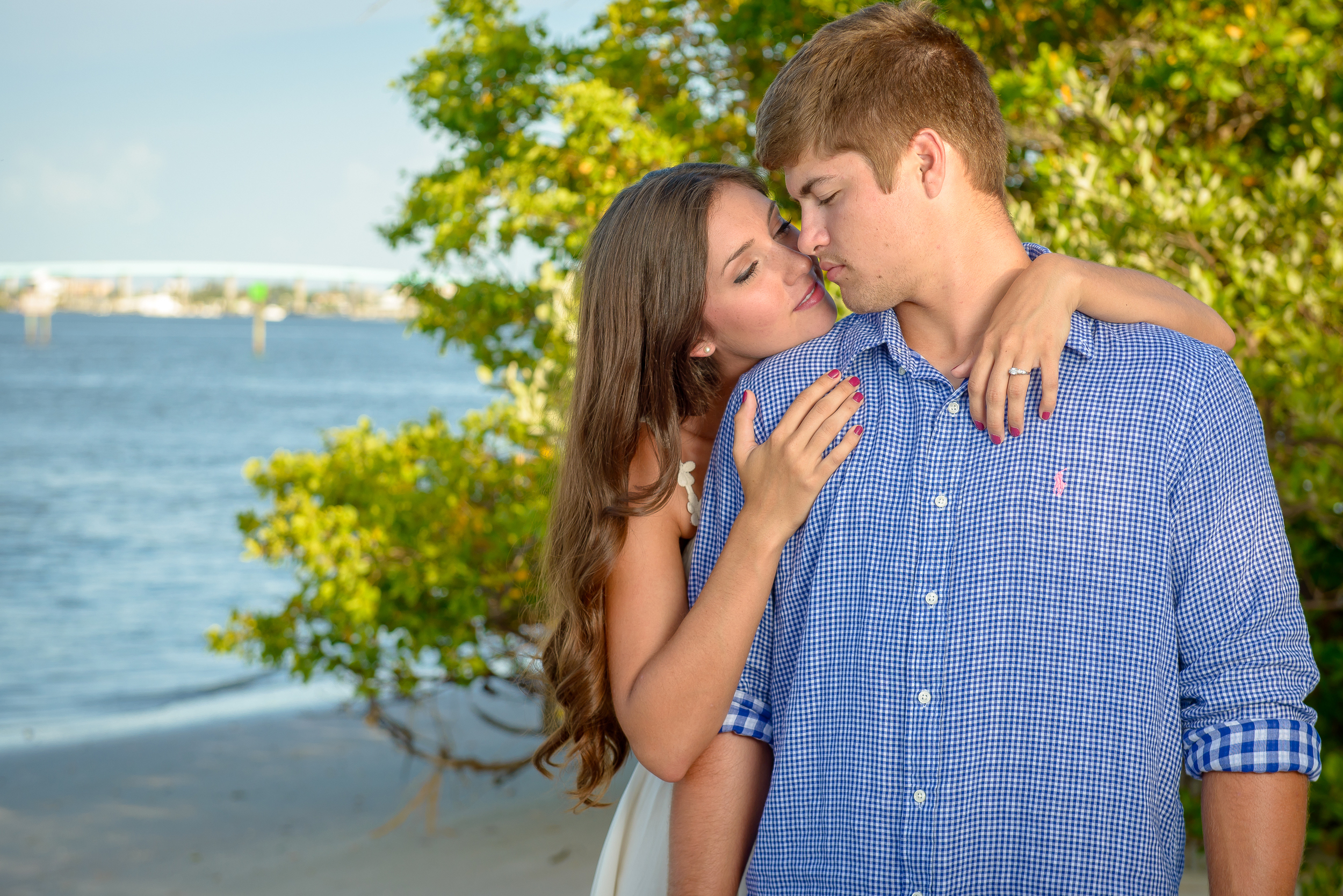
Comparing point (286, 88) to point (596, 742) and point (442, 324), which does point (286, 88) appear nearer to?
point (442, 324)

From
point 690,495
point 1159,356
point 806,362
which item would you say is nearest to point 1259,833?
point 1159,356

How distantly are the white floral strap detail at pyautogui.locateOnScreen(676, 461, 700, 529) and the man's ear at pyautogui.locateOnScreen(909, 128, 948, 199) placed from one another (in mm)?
812

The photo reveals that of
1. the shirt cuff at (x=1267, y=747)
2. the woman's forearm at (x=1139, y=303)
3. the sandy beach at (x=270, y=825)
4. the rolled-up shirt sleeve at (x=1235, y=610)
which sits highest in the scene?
the woman's forearm at (x=1139, y=303)

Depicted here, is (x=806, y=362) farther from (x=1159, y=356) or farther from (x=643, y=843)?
(x=643, y=843)

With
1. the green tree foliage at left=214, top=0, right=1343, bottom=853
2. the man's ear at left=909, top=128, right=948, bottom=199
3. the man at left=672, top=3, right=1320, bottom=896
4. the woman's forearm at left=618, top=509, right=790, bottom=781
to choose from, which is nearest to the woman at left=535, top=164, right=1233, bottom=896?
the woman's forearm at left=618, top=509, right=790, bottom=781

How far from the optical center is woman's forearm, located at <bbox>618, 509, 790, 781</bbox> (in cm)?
193

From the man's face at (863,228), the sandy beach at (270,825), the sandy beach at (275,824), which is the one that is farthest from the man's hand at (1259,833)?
the sandy beach at (270,825)

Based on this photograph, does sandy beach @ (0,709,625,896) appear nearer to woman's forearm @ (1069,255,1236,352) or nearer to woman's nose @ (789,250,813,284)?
woman's nose @ (789,250,813,284)

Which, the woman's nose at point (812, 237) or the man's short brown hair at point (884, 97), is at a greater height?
the man's short brown hair at point (884, 97)

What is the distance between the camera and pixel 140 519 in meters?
21.4

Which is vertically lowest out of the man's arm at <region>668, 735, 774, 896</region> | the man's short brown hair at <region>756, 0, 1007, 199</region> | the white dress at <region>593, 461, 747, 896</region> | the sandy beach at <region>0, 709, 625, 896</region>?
the sandy beach at <region>0, 709, 625, 896</region>

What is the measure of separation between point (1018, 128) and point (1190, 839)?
281 cm

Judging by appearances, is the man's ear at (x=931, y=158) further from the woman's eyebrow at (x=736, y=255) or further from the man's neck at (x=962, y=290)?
the woman's eyebrow at (x=736, y=255)

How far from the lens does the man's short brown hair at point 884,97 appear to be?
72.6 inches
